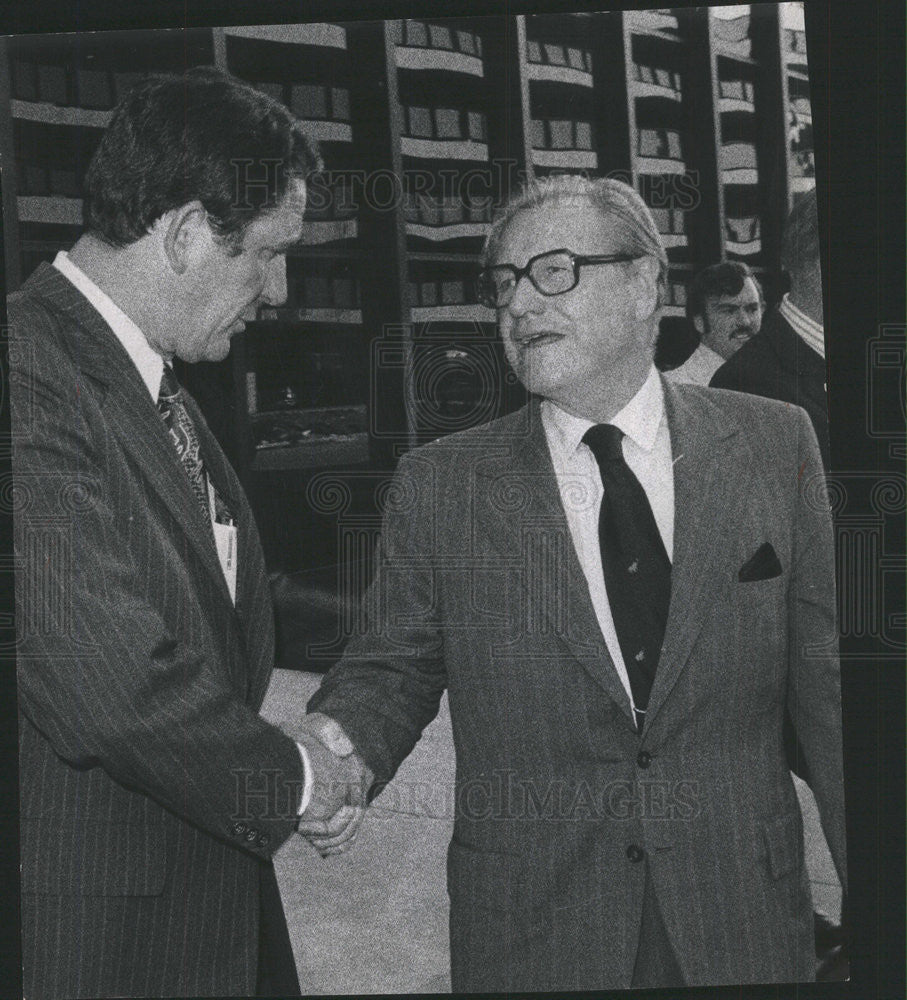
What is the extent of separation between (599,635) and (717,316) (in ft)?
2.58

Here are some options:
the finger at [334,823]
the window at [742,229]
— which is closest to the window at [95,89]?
the window at [742,229]

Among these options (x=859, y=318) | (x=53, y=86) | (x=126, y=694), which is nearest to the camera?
(x=126, y=694)

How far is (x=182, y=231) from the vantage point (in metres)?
2.48

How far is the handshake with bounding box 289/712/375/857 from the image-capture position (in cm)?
253

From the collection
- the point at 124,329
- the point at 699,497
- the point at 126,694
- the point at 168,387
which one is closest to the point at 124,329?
the point at 124,329

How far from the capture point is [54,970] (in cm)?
251

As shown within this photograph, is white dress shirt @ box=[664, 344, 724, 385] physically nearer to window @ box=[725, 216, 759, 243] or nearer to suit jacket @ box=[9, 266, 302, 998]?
window @ box=[725, 216, 759, 243]

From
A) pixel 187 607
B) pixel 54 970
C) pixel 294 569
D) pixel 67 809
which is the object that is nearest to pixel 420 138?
pixel 294 569

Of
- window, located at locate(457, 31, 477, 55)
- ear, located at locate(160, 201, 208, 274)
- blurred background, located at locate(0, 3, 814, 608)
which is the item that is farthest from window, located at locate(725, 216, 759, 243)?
ear, located at locate(160, 201, 208, 274)

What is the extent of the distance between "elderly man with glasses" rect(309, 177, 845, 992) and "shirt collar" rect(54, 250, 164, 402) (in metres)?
0.60

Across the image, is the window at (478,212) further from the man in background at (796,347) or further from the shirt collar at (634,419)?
the man in background at (796,347)

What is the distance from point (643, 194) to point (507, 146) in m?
0.34

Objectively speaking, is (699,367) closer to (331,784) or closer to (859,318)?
(859,318)

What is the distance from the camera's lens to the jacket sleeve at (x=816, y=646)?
8.45ft
